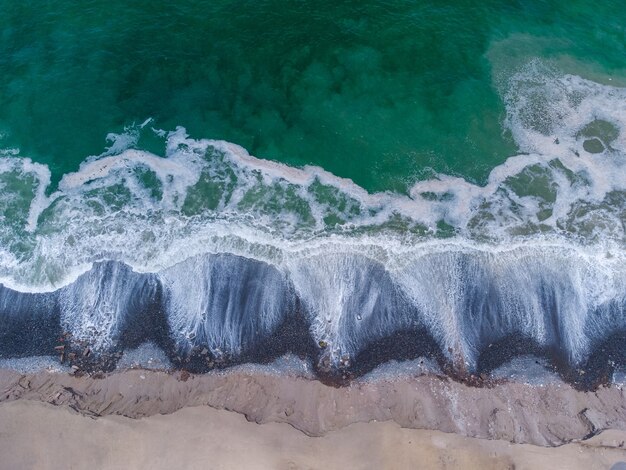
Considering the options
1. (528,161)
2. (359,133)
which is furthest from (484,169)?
(359,133)

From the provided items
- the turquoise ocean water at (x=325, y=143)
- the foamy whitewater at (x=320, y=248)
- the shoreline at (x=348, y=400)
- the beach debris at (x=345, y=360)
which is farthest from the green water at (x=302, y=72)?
the shoreline at (x=348, y=400)

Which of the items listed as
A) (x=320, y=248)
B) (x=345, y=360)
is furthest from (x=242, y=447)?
(x=320, y=248)

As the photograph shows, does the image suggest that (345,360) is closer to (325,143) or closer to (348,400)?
(348,400)

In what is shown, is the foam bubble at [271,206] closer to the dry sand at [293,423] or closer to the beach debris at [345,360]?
the beach debris at [345,360]

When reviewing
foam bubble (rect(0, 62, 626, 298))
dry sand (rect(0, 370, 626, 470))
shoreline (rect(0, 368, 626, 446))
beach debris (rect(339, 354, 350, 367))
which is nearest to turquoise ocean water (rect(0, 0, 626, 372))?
foam bubble (rect(0, 62, 626, 298))

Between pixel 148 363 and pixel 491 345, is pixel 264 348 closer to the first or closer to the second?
pixel 148 363

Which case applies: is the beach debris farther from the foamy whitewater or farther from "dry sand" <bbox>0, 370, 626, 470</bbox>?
"dry sand" <bbox>0, 370, 626, 470</bbox>
